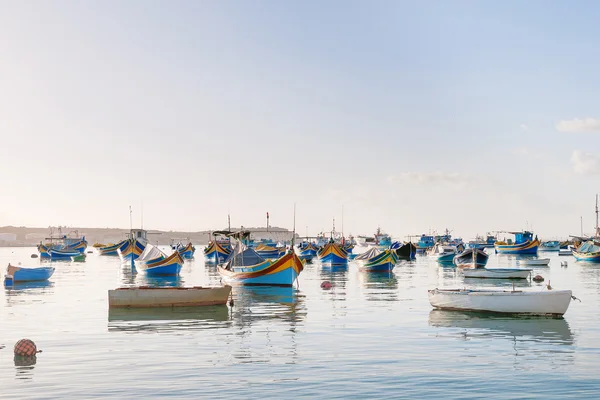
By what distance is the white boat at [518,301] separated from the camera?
32.5 metres

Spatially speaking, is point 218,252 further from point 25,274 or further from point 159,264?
point 25,274

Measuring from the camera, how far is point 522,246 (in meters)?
148

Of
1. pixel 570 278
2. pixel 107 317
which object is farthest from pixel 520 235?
pixel 107 317

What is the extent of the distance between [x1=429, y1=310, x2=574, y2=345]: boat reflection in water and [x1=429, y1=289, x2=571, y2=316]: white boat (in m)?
0.41

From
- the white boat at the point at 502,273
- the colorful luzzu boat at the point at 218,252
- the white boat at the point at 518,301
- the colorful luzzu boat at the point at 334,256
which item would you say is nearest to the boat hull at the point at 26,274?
the white boat at the point at 518,301

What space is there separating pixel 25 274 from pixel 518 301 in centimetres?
4617

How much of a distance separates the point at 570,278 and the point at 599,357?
163 feet

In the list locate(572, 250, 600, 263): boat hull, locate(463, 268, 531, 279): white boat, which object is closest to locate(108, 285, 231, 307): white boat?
locate(463, 268, 531, 279): white boat

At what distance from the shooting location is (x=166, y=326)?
30859 millimetres

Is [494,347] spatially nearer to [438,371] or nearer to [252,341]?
[438,371]

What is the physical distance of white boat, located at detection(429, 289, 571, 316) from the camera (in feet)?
107

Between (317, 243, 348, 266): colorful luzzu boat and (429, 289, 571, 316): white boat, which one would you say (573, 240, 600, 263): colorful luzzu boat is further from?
(429, 289, 571, 316): white boat

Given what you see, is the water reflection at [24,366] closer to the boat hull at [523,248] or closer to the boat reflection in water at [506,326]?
the boat reflection in water at [506,326]

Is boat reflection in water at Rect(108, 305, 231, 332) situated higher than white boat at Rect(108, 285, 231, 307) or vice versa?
white boat at Rect(108, 285, 231, 307)
